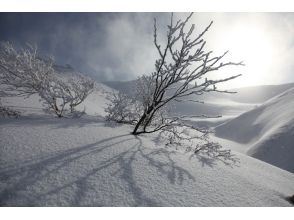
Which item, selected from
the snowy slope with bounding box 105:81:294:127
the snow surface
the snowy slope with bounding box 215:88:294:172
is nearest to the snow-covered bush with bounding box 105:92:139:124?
the snow surface

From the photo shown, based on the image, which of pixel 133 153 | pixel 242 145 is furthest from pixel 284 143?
pixel 133 153

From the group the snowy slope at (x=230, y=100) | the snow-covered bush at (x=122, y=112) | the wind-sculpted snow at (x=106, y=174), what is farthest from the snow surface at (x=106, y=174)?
the snowy slope at (x=230, y=100)

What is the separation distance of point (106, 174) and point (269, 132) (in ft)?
71.1

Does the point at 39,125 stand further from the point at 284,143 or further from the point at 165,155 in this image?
the point at 284,143

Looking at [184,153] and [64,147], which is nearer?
[64,147]

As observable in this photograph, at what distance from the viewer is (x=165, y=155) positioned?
2.88 m

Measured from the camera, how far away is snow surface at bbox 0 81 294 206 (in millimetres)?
1823

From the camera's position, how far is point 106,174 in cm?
215

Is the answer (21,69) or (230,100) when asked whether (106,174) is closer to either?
(21,69)

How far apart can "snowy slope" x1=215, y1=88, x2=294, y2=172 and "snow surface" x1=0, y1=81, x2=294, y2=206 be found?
1486 cm

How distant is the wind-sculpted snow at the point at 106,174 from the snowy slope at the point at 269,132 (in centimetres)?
1490

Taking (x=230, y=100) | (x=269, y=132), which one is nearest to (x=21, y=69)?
(x=269, y=132)

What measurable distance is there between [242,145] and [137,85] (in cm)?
2031

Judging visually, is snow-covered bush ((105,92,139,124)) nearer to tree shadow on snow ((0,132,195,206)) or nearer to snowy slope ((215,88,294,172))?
tree shadow on snow ((0,132,195,206))
